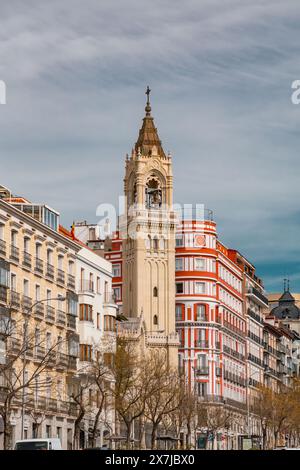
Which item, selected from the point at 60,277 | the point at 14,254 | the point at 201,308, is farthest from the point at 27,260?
the point at 201,308

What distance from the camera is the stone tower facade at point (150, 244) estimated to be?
5994 inches

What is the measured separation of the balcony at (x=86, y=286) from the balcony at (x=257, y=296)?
7330 cm

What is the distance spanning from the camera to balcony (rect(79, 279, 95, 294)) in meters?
112

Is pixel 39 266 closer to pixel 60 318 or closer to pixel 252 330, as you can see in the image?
pixel 60 318

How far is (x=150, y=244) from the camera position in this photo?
505 feet

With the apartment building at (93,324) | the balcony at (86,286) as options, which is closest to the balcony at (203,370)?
the apartment building at (93,324)

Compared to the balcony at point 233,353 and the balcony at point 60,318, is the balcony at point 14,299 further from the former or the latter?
the balcony at point 233,353

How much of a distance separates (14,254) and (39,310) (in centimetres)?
569

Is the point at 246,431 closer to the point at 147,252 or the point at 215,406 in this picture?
the point at 215,406

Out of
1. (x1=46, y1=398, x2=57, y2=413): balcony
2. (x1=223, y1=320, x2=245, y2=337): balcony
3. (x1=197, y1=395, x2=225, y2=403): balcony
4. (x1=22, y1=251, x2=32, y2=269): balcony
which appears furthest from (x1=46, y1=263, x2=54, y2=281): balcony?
(x1=223, y1=320, x2=245, y2=337): balcony

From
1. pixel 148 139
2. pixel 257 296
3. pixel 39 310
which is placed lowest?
pixel 39 310

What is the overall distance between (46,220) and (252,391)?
88.8m

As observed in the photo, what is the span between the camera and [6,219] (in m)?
93.4
